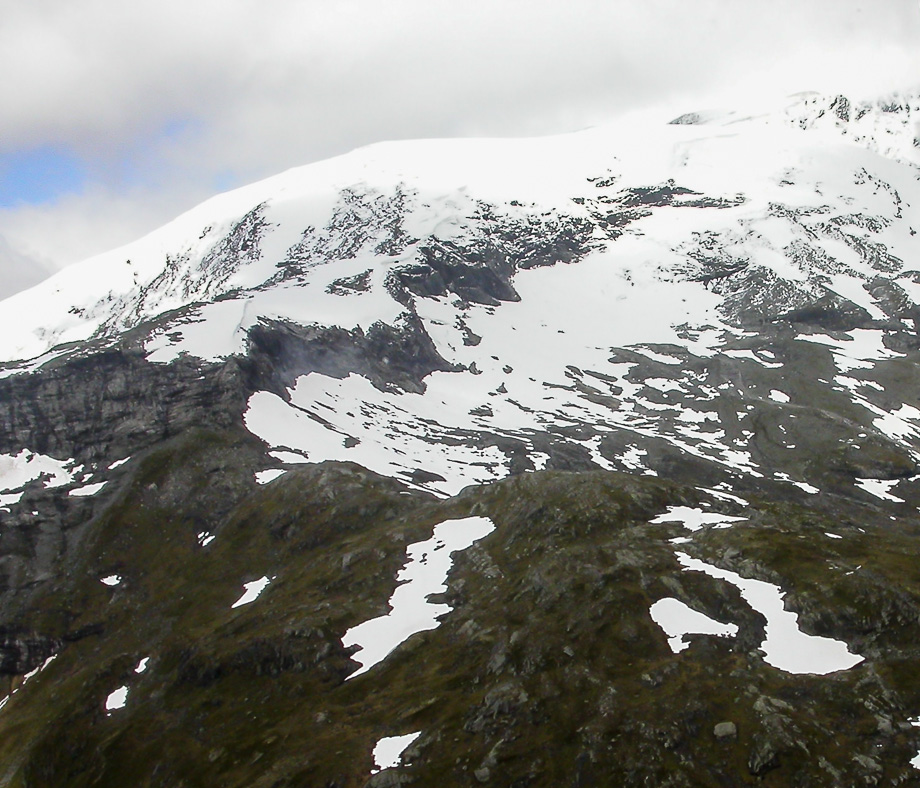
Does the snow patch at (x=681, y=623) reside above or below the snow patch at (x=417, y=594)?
above

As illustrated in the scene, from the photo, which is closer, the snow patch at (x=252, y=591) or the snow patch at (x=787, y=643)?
the snow patch at (x=787, y=643)

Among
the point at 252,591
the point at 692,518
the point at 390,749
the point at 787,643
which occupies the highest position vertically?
the point at 390,749

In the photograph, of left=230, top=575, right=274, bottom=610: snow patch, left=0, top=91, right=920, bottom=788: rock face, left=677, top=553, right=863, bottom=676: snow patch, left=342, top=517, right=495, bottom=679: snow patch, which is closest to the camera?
left=0, top=91, right=920, bottom=788: rock face

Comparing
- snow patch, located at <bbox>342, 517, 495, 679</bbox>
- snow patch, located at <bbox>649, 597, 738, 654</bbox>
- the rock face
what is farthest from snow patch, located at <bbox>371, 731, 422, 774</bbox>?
snow patch, located at <bbox>649, 597, 738, 654</bbox>

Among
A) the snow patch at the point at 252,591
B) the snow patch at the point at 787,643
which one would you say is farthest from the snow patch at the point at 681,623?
the snow patch at the point at 252,591

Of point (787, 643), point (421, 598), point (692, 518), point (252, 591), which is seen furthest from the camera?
point (252, 591)

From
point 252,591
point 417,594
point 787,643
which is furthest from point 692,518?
point 252,591

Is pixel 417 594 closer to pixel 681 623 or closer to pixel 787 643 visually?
pixel 681 623

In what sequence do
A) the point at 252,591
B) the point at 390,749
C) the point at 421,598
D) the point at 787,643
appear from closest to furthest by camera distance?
1. the point at 390,749
2. the point at 787,643
3. the point at 421,598
4. the point at 252,591

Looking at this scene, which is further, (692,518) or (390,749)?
(692,518)

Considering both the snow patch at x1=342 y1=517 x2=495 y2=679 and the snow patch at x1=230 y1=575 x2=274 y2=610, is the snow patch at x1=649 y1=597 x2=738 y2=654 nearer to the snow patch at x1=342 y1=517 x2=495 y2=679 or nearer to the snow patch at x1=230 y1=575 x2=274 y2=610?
the snow patch at x1=342 y1=517 x2=495 y2=679

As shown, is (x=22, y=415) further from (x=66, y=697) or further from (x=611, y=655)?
(x=611, y=655)

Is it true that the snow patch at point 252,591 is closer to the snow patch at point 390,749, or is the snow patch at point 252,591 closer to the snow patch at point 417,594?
the snow patch at point 417,594

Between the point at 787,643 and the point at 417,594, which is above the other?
the point at 787,643
